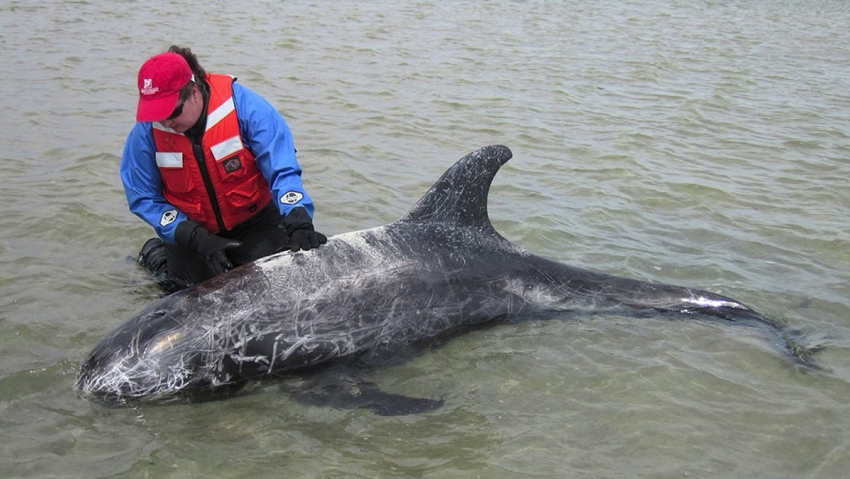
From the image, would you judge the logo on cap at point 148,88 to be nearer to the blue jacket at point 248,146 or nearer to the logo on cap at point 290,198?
the blue jacket at point 248,146

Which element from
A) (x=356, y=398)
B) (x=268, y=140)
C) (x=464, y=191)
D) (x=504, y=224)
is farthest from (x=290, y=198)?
(x=504, y=224)

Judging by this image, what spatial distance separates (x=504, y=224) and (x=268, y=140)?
3.38 m

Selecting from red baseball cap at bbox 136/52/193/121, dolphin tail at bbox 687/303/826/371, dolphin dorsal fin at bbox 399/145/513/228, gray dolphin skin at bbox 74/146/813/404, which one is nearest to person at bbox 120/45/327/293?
red baseball cap at bbox 136/52/193/121

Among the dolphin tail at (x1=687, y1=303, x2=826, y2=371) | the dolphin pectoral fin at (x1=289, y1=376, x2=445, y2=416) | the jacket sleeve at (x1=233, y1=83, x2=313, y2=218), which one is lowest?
the dolphin pectoral fin at (x1=289, y1=376, x2=445, y2=416)

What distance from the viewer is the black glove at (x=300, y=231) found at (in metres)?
5.93

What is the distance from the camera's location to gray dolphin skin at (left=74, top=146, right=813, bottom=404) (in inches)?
220

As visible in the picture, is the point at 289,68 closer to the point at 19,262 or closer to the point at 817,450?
the point at 19,262

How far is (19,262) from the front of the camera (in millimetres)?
7500

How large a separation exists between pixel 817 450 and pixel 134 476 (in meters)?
4.03

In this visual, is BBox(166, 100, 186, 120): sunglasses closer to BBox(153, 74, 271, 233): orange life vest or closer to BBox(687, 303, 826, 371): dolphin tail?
BBox(153, 74, 271, 233): orange life vest

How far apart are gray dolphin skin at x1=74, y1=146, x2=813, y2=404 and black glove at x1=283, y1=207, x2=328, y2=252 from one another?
0.26 meters

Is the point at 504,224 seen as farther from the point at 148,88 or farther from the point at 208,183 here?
the point at 148,88

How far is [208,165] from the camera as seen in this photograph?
21.1 ft

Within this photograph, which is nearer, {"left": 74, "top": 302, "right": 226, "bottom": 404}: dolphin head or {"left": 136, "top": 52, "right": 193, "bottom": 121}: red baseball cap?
{"left": 74, "top": 302, "right": 226, "bottom": 404}: dolphin head
